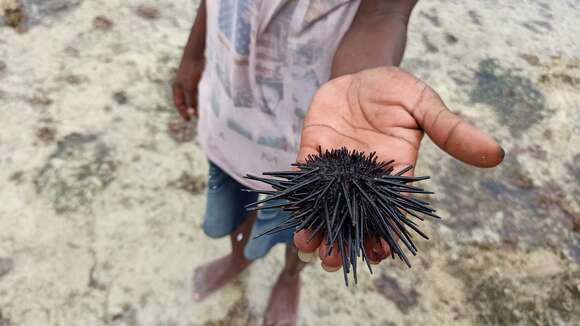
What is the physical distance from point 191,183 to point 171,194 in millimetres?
150

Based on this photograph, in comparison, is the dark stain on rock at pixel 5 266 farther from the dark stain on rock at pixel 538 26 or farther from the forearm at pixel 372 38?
the dark stain on rock at pixel 538 26

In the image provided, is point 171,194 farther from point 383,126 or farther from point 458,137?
point 458,137

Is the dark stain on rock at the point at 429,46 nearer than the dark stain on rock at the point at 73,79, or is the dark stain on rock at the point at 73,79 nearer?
the dark stain on rock at the point at 73,79

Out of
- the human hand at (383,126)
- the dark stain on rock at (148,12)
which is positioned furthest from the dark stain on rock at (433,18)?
the human hand at (383,126)

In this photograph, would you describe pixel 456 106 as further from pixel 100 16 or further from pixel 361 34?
pixel 100 16

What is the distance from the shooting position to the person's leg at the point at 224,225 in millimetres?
2186

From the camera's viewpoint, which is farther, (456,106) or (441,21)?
(441,21)

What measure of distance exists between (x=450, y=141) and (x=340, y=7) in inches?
23.0

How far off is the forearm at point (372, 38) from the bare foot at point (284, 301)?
4.29ft

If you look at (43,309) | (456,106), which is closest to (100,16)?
(43,309)

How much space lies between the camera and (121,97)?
3545mm

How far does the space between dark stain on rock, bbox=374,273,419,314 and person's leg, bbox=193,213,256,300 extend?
73cm

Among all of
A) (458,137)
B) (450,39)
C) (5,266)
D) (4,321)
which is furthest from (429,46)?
(4,321)

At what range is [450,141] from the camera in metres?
1.25
